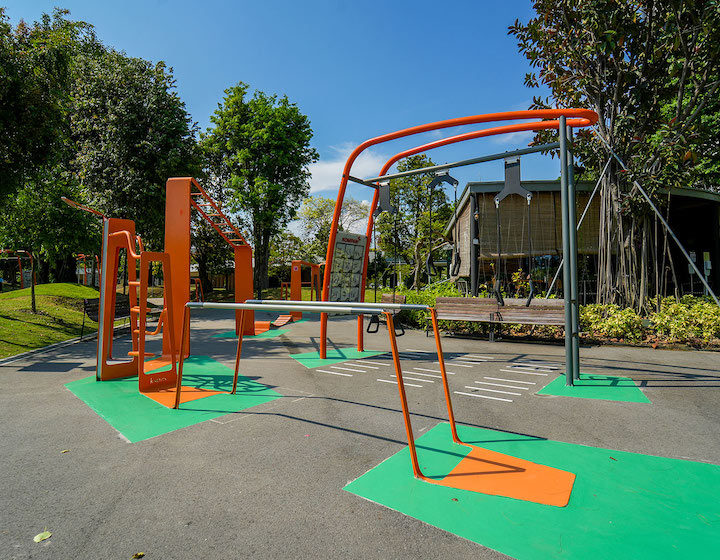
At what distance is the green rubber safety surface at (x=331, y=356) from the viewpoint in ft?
26.2

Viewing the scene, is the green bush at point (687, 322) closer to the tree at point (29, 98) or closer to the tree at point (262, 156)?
the tree at point (29, 98)

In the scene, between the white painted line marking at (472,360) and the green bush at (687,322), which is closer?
the white painted line marking at (472,360)

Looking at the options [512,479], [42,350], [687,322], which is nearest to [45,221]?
[42,350]

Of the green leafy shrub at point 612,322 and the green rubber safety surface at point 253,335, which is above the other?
the green leafy shrub at point 612,322

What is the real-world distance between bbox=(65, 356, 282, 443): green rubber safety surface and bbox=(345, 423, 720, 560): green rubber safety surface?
2406 mm

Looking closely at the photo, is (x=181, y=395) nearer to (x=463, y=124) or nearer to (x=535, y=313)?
(x=463, y=124)

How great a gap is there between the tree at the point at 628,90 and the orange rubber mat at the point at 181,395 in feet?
31.5

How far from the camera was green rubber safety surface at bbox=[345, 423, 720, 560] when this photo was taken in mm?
2350

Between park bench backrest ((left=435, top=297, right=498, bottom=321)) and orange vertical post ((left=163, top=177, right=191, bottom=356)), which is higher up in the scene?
orange vertical post ((left=163, top=177, right=191, bottom=356))

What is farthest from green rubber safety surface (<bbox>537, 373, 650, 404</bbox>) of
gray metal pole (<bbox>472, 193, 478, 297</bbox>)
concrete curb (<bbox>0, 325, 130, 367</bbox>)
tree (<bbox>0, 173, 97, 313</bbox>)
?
tree (<bbox>0, 173, 97, 313</bbox>)

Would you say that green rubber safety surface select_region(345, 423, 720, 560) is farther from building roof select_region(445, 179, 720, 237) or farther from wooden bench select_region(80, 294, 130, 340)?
building roof select_region(445, 179, 720, 237)

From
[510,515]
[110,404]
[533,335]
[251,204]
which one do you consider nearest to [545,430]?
[510,515]

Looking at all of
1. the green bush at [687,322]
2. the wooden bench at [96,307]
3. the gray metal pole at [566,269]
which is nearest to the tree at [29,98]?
the wooden bench at [96,307]

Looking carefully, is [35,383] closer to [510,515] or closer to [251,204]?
[510,515]
